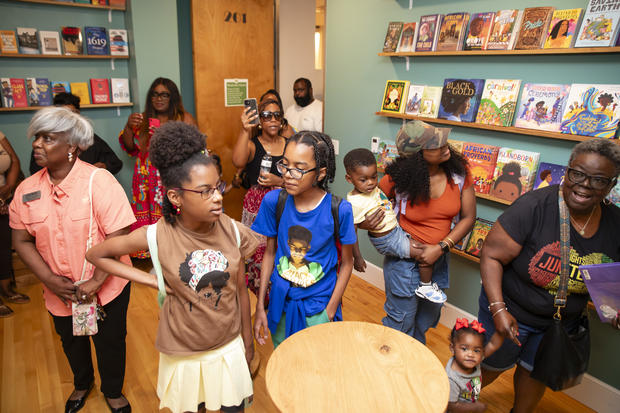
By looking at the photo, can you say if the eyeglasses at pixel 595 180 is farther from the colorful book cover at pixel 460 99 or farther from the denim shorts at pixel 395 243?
the colorful book cover at pixel 460 99

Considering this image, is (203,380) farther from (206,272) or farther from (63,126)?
(63,126)

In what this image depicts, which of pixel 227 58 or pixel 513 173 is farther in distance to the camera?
pixel 227 58

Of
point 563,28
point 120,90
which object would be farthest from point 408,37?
point 120,90

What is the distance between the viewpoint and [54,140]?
1685mm

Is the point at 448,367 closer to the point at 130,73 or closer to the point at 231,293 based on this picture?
the point at 231,293

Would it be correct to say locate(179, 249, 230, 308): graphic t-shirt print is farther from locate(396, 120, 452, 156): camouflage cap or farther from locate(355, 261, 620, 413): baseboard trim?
locate(355, 261, 620, 413): baseboard trim

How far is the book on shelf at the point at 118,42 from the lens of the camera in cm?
383

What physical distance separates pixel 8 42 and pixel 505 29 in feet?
13.2

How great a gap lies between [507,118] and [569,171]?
3.23 feet

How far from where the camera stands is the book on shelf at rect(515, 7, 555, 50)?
7.38 ft

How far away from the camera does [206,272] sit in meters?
1.42

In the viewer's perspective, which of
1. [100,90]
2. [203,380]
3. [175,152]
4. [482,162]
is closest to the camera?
[175,152]

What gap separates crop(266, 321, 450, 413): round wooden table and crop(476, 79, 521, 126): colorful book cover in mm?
1690

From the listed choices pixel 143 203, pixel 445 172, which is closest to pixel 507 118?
pixel 445 172
